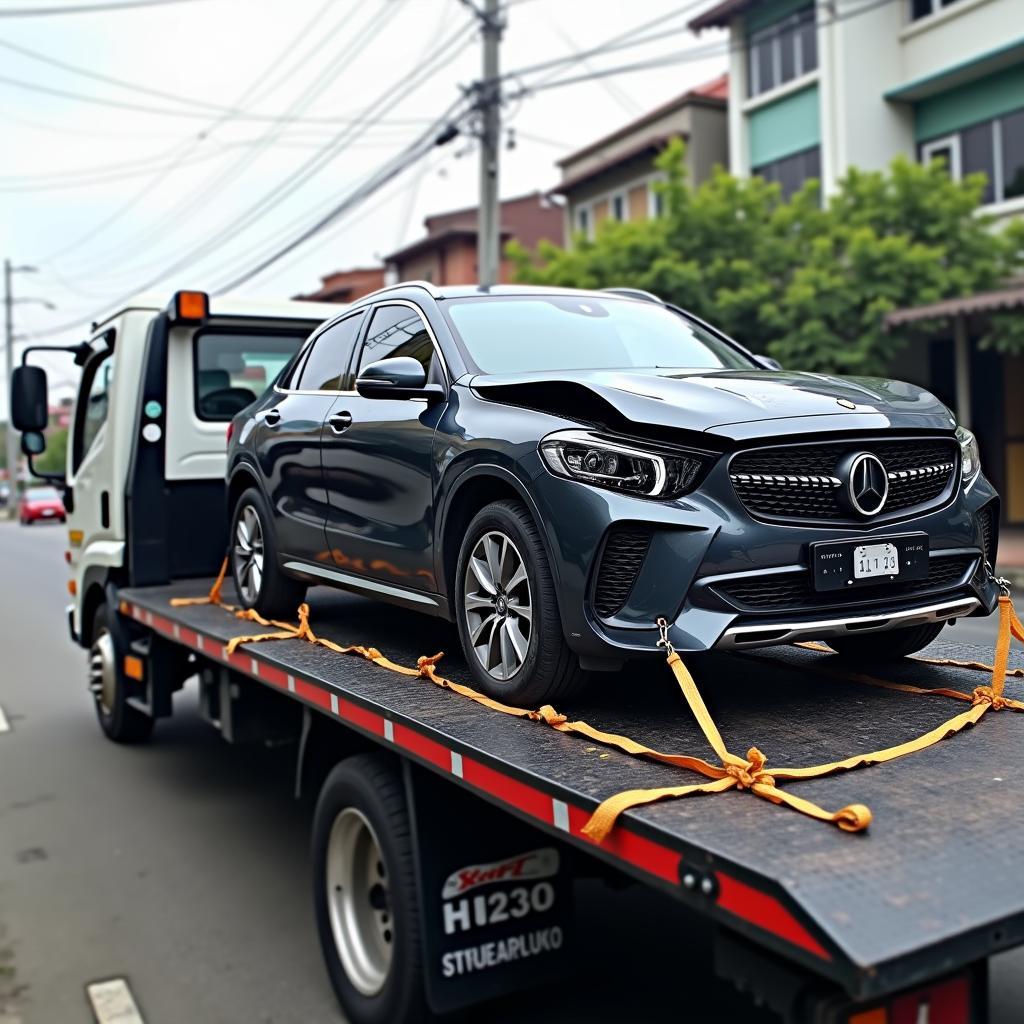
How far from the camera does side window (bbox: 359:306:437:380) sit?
454cm

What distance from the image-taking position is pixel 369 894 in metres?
3.76

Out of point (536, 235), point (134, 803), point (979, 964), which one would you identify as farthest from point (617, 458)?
point (536, 235)

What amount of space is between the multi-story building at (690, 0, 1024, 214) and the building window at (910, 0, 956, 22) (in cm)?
2

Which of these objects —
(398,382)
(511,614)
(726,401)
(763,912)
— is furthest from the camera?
(398,382)

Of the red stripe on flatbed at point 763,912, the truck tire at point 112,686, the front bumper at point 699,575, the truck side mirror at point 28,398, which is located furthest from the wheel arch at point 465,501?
the truck side mirror at point 28,398

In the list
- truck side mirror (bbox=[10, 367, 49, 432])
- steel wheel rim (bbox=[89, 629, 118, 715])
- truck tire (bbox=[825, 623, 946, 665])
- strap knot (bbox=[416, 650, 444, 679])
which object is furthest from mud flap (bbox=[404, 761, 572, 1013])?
truck side mirror (bbox=[10, 367, 49, 432])

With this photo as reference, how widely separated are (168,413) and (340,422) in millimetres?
2578

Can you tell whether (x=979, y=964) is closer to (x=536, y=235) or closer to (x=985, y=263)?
(x=985, y=263)

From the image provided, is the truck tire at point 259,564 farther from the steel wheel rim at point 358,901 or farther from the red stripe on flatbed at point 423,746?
the red stripe on flatbed at point 423,746

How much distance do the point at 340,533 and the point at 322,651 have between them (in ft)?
1.82

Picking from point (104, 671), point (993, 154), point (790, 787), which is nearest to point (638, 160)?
point (993, 154)

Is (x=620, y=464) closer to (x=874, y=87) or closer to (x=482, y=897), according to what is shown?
(x=482, y=897)

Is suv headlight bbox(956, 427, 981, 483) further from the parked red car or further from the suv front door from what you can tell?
the parked red car

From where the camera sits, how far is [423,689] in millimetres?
3812
